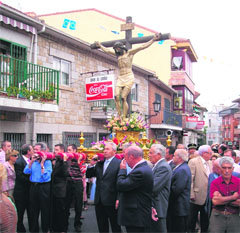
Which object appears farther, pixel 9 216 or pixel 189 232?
pixel 189 232

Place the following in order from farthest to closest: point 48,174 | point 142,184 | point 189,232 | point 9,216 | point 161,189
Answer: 1. point 189,232
2. point 48,174
3. point 161,189
4. point 142,184
5. point 9,216

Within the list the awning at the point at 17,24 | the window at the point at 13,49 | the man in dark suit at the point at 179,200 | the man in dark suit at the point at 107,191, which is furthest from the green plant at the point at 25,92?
the man in dark suit at the point at 179,200

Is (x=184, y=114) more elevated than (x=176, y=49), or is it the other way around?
(x=176, y=49)

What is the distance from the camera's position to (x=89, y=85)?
13.0 metres

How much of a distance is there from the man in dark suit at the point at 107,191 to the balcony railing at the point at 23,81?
496 cm

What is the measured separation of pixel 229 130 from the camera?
6128 cm

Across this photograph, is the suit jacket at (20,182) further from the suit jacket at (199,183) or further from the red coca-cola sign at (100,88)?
the red coca-cola sign at (100,88)

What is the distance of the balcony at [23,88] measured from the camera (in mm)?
9031

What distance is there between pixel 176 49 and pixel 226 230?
22739mm

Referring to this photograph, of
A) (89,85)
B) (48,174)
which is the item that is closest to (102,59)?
(89,85)

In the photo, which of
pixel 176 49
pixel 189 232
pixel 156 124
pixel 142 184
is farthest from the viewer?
pixel 176 49

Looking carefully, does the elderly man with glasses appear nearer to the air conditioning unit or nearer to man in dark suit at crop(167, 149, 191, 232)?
man in dark suit at crop(167, 149, 191, 232)

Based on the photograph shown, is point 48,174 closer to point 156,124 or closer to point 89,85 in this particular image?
point 89,85

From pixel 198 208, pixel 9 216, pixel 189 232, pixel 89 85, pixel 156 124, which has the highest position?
pixel 89 85
